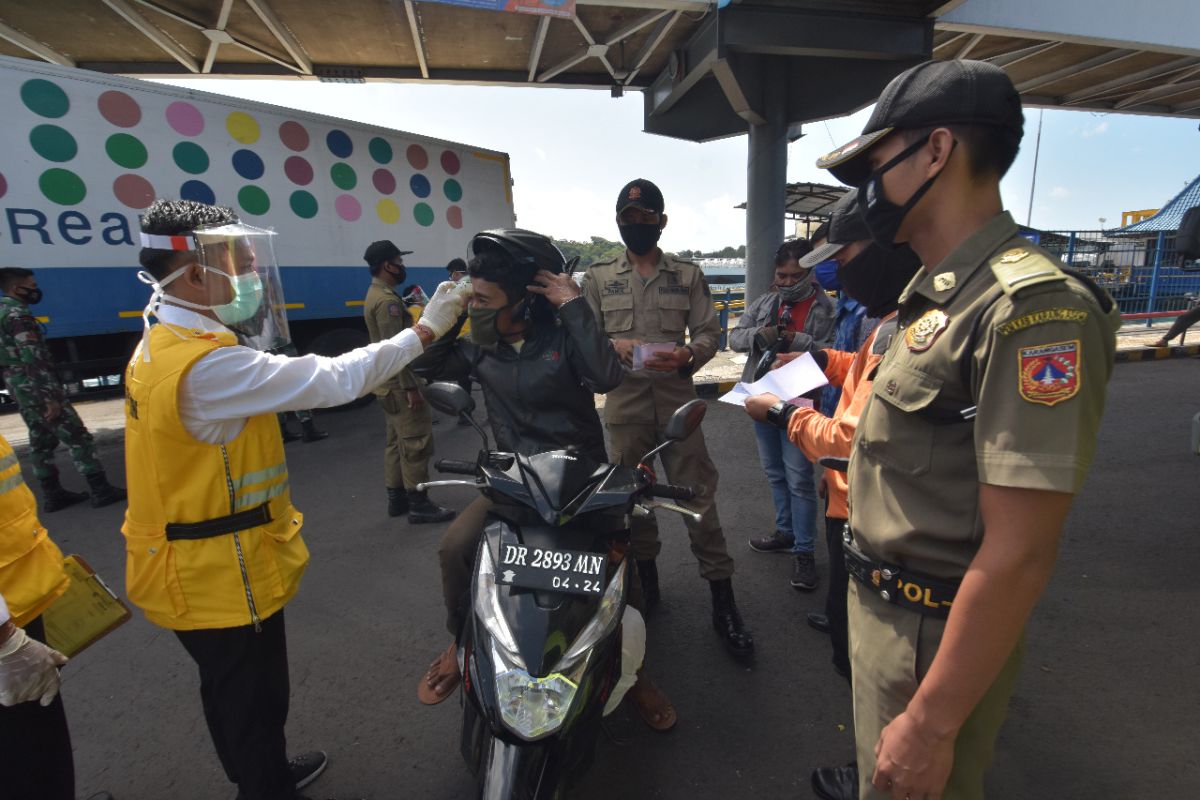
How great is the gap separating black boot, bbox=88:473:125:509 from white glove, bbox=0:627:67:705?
4204 mm

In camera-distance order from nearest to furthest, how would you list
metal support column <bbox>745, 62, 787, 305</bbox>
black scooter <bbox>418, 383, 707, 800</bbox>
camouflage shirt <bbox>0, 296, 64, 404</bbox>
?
black scooter <bbox>418, 383, 707, 800</bbox>, camouflage shirt <bbox>0, 296, 64, 404</bbox>, metal support column <bbox>745, 62, 787, 305</bbox>

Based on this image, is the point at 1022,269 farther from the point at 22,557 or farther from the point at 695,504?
the point at 22,557

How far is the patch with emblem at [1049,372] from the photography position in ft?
2.67

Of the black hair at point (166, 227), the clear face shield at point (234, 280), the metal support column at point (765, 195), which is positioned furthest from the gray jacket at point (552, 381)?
the metal support column at point (765, 195)

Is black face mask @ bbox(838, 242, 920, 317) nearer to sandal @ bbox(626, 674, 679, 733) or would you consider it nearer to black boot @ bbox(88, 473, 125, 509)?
sandal @ bbox(626, 674, 679, 733)

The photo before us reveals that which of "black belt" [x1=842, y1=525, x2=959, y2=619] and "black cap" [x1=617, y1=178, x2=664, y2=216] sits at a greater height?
"black cap" [x1=617, y1=178, x2=664, y2=216]

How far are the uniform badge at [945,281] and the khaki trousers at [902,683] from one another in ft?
2.02

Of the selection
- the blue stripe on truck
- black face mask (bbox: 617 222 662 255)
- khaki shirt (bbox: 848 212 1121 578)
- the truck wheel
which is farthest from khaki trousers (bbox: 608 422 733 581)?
the blue stripe on truck

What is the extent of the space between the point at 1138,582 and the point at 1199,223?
2350 millimetres

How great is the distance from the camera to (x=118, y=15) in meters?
6.39

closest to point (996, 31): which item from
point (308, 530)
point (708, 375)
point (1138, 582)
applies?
point (708, 375)

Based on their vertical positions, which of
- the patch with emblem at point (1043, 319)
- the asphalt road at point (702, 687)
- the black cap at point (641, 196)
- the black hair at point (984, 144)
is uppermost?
the black cap at point (641, 196)

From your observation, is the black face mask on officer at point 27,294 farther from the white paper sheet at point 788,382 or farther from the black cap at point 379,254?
the white paper sheet at point 788,382

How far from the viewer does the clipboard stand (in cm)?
158
